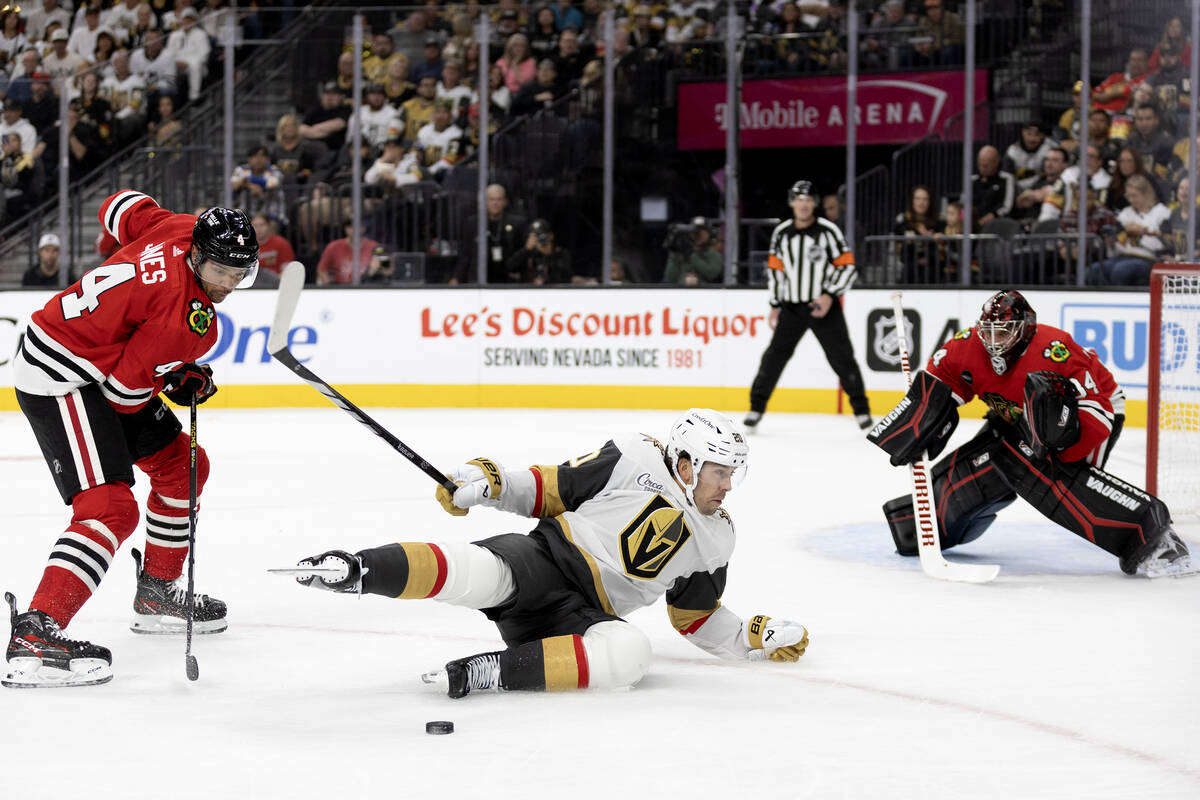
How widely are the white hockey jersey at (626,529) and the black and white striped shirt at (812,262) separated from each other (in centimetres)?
536

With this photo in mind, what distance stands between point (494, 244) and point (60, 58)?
415cm

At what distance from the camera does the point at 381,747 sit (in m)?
2.90

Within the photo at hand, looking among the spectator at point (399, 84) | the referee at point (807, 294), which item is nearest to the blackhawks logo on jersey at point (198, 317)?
the referee at point (807, 294)

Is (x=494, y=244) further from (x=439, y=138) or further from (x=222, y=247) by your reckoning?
(x=222, y=247)

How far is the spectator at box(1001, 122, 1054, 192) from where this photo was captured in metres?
9.61

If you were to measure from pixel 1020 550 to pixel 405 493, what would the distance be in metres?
2.49

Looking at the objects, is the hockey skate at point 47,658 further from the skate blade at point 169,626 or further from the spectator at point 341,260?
the spectator at point 341,260

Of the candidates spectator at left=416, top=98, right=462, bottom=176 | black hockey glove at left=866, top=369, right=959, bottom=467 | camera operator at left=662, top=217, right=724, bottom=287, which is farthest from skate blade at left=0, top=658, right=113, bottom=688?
spectator at left=416, top=98, right=462, bottom=176

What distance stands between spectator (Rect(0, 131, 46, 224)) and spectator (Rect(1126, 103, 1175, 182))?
705 cm

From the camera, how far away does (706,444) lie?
10.5 ft

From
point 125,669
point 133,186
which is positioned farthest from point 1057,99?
point 125,669

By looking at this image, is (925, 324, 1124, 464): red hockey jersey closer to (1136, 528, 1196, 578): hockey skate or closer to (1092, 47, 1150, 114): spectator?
(1136, 528, 1196, 578): hockey skate

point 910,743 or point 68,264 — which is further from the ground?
point 68,264

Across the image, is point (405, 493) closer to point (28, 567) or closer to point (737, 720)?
point (28, 567)
